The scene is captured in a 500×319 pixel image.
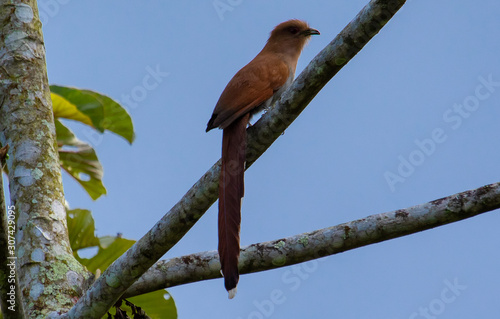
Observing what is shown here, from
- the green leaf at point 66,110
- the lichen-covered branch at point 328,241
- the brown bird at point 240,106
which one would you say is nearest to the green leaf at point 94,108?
the green leaf at point 66,110

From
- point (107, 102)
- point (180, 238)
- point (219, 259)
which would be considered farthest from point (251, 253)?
point (107, 102)

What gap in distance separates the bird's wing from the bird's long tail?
433 mm

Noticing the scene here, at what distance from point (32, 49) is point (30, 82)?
11.0 inches

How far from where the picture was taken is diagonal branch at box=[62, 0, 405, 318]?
2.75 m

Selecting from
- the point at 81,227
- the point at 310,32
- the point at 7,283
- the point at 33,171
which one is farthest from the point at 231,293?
the point at 310,32

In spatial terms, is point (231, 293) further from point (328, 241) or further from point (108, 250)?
point (108, 250)

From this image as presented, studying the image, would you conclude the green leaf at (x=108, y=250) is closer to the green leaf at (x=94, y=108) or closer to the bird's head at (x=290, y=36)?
the green leaf at (x=94, y=108)

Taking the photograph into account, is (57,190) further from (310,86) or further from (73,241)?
(310,86)

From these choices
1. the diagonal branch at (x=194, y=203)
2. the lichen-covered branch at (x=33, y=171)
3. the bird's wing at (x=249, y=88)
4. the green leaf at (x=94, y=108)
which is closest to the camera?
the diagonal branch at (x=194, y=203)

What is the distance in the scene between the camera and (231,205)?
10.4 feet

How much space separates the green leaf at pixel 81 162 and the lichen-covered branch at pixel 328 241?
7.62 feet

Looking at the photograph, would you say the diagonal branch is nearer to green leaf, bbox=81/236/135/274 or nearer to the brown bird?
the brown bird

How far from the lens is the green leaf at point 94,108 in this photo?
5215mm

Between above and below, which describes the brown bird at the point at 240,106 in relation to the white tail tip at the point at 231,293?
above
